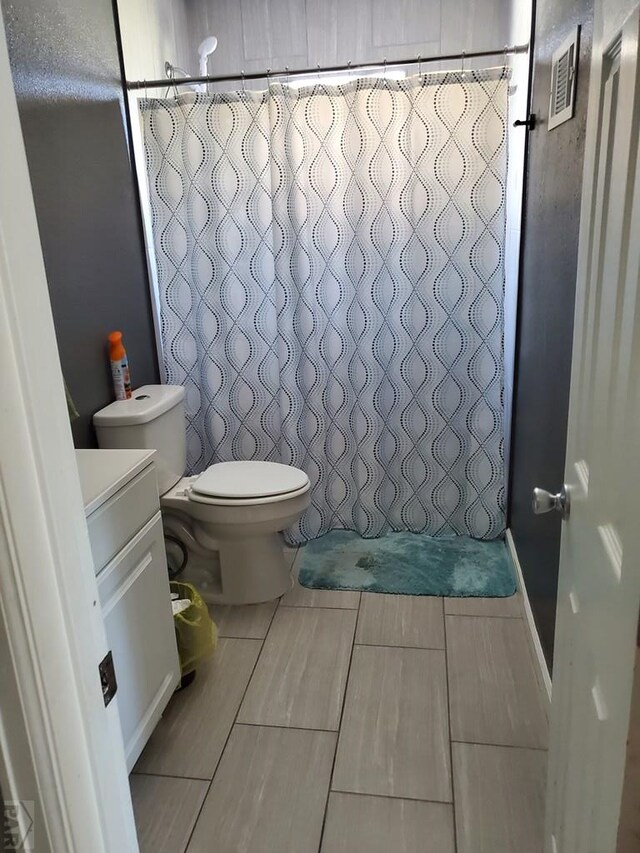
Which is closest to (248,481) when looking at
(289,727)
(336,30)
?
(289,727)

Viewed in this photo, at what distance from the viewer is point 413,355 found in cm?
248

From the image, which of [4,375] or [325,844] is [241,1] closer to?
[4,375]

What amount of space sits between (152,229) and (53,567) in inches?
84.1

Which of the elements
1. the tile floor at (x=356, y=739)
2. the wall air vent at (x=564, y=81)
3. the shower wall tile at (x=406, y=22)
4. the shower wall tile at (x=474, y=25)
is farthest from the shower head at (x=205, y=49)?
the tile floor at (x=356, y=739)

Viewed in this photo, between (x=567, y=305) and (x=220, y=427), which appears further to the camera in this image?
(x=220, y=427)

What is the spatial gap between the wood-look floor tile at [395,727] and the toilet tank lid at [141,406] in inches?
41.7

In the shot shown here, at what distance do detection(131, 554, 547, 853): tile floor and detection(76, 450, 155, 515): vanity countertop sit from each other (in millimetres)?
802

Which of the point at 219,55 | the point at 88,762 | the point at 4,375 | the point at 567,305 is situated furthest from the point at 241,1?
the point at 88,762

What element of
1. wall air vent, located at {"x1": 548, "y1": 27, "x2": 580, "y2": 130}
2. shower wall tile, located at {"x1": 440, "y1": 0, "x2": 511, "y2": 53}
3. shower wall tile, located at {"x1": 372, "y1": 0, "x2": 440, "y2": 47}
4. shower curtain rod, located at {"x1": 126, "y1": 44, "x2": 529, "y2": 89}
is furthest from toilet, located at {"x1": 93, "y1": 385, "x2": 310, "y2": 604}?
shower wall tile, located at {"x1": 440, "y1": 0, "x2": 511, "y2": 53}

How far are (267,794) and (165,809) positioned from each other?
0.25m

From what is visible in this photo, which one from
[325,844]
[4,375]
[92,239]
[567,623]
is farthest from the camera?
[92,239]

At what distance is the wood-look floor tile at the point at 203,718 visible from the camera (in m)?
1.63

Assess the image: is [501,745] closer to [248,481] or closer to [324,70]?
[248,481]

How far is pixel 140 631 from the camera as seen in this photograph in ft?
4.86
